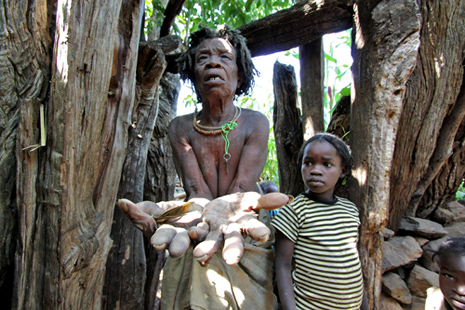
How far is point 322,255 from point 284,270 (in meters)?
0.20

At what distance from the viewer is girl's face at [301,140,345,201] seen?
166 centimetres

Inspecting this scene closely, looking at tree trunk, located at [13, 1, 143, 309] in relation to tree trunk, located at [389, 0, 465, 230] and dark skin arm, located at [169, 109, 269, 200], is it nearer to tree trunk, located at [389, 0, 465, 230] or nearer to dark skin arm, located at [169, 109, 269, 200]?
dark skin arm, located at [169, 109, 269, 200]

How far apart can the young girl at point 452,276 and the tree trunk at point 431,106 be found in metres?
0.69

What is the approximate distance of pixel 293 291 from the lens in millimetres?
1560

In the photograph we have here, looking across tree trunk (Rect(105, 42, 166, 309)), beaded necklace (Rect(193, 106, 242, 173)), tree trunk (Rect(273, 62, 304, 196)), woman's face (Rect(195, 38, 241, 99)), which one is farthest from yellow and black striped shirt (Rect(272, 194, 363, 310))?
tree trunk (Rect(105, 42, 166, 309))

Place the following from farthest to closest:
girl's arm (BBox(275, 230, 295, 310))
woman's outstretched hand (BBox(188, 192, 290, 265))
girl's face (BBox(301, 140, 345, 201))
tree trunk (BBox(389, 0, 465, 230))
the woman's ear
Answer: the woman's ear, tree trunk (BBox(389, 0, 465, 230)), girl's face (BBox(301, 140, 345, 201)), girl's arm (BBox(275, 230, 295, 310)), woman's outstretched hand (BBox(188, 192, 290, 265))

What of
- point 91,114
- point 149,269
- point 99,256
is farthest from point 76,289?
point 149,269

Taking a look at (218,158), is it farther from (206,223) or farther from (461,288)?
(461,288)

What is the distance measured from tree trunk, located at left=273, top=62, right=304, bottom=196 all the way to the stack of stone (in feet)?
3.10

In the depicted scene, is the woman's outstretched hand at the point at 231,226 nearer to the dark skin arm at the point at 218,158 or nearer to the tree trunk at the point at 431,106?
the dark skin arm at the point at 218,158

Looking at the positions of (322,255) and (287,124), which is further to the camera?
(287,124)

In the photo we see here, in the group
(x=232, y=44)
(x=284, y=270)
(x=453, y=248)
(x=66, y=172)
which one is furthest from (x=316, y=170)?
(x=66, y=172)

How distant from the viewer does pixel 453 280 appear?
5.23 ft

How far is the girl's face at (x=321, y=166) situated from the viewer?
65.4 inches
